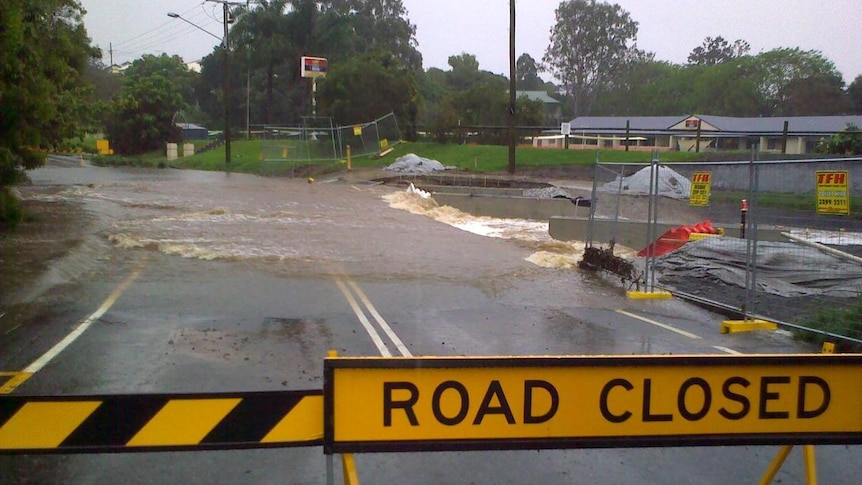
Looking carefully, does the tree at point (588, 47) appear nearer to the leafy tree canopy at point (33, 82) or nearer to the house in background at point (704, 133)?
the house in background at point (704, 133)

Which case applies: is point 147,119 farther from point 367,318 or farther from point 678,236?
point 367,318

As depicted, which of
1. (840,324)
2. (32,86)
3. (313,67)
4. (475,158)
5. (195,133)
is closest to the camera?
(840,324)

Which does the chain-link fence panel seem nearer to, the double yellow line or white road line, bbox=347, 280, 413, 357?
the double yellow line

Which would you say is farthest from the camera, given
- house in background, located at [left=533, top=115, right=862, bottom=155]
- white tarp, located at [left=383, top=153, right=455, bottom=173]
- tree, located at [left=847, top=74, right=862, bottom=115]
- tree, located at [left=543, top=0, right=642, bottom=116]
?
tree, located at [left=543, top=0, right=642, bottom=116]

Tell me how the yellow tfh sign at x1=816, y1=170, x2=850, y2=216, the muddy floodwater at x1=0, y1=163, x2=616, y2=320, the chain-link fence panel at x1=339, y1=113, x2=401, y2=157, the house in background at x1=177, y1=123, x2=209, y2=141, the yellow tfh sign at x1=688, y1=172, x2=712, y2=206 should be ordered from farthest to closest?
1. the house in background at x1=177, y1=123, x2=209, y2=141
2. the chain-link fence panel at x1=339, y1=113, x2=401, y2=157
3. the muddy floodwater at x1=0, y1=163, x2=616, y2=320
4. the yellow tfh sign at x1=688, y1=172, x2=712, y2=206
5. the yellow tfh sign at x1=816, y1=170, x2=850, y2=216

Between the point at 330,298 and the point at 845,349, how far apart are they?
6534 millimetres

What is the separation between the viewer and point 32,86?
14.3 meters

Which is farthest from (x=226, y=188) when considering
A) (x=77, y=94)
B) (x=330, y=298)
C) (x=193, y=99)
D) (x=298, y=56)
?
(x=193, y=99)

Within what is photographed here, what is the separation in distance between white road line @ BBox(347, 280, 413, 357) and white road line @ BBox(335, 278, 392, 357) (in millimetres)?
126

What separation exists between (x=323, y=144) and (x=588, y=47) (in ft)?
124

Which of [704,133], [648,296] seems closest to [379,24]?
[704,133]

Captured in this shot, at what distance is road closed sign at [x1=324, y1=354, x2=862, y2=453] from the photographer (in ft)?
11.8

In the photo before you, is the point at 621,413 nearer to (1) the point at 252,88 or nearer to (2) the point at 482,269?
(2) the point at 482,269

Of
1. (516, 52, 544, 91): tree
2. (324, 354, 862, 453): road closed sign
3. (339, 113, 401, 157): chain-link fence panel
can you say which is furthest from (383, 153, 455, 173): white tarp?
(516, 52, 544, 91): tree
